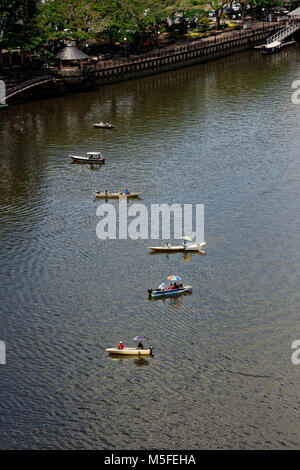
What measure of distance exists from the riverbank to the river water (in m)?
17.9

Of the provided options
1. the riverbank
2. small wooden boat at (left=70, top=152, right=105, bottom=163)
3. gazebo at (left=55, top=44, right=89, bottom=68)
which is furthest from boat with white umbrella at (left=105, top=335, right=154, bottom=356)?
gazebo at (left=55, top=44, right=89, bottom=68)

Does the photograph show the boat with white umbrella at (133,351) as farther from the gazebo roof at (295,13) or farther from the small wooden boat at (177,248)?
the gazebo roof at (295,13)

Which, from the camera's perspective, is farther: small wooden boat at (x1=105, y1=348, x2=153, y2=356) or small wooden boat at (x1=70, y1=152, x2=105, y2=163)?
small wooden boat at (x1=70, y1=152, x2=105, y2=163)

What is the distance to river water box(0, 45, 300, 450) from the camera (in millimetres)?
47062

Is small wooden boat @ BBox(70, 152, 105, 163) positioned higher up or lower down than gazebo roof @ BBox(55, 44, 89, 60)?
lower down

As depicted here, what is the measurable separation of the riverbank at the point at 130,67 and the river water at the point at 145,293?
1786cm

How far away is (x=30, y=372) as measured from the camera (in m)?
51.9

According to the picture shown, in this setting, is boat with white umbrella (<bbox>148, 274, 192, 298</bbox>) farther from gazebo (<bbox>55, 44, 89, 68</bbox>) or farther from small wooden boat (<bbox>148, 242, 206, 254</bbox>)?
gazebo (<bbox>55, 44, 89, 68</bbox>)

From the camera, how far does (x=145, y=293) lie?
6188 centimetres

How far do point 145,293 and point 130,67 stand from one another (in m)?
91.9

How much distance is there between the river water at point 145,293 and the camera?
1853 inches

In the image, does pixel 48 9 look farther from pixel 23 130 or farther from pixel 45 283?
pixel 45 283

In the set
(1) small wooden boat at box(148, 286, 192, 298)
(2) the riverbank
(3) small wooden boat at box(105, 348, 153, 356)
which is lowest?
(3) small wooden boat at box(105, 348, 153, 356)

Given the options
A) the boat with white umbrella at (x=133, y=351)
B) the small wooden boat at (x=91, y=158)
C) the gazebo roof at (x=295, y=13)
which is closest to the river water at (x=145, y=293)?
the boat with white umbrella at (x=133, y=351)
